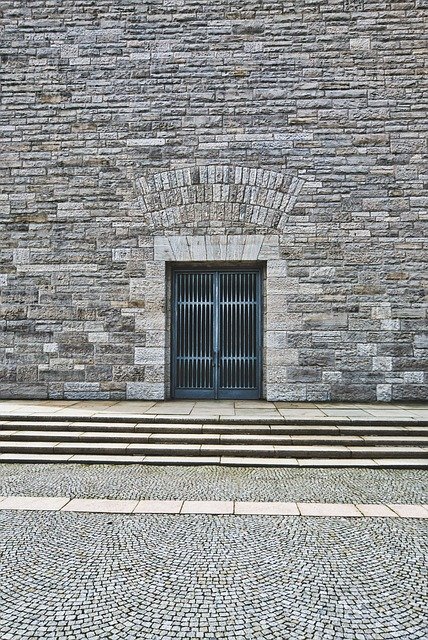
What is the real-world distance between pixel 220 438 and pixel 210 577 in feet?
10.5

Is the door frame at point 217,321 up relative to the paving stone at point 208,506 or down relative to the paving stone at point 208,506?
up

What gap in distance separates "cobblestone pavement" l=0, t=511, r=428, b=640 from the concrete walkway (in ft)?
9.56

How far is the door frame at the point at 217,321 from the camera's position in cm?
865

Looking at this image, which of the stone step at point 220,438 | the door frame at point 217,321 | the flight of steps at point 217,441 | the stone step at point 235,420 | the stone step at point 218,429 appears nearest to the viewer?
the flight of steps at point 217,441

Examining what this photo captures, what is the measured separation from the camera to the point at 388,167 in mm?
8453

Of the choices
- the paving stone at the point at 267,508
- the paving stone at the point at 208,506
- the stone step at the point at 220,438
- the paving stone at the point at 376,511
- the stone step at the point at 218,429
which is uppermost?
the stone step at the point at 218,429

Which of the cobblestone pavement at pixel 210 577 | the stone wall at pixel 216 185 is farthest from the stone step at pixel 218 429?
the cobblestone pavement at pixel 210 577

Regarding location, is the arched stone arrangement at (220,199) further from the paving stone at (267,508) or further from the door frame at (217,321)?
the paving stone at (267,508)

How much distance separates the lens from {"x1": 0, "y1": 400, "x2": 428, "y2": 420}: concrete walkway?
706 centimetres

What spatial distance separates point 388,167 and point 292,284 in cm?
276

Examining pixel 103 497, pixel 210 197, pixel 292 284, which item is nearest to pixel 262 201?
pixel 210 197

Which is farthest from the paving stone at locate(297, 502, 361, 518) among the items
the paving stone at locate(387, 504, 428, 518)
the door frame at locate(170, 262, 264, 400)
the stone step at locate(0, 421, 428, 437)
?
the door frame at locate(170, 262, 264, 400)

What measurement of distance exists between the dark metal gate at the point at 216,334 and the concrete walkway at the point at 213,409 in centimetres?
36

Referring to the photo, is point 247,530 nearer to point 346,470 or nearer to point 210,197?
point 346,470
